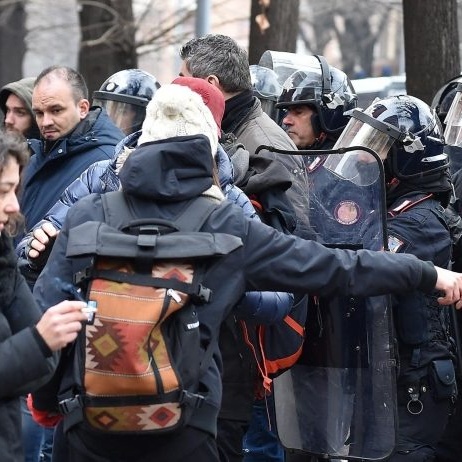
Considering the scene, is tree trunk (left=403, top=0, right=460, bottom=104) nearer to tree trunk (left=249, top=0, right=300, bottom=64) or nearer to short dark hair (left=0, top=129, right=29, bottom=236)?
tree trunk (left=249, top=0, right=300, bottom=64)

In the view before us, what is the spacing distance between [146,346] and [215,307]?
1.15 feet

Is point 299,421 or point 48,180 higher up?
point 48,180

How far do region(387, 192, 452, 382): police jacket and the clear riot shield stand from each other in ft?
0.74

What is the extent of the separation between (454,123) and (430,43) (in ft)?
7.73

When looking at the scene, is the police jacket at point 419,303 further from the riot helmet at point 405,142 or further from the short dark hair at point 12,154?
the short dark hair at point 12,154

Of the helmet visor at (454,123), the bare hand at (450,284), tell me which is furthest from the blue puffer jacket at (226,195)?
the helmet visor at (454,123)

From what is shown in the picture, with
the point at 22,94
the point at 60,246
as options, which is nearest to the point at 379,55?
the point at 22,94

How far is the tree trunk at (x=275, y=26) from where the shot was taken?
11.6 meters

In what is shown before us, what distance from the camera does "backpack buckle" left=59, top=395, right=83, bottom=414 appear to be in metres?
3.95

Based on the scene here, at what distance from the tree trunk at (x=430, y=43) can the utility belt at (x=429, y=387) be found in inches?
164

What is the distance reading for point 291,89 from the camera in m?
6.91

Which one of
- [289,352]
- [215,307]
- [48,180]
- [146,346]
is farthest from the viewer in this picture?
[48,180]

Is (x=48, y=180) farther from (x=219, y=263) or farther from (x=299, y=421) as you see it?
(x=219, y=263)

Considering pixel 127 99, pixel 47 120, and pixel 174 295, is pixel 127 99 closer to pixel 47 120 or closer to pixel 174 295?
pixel 47 120
